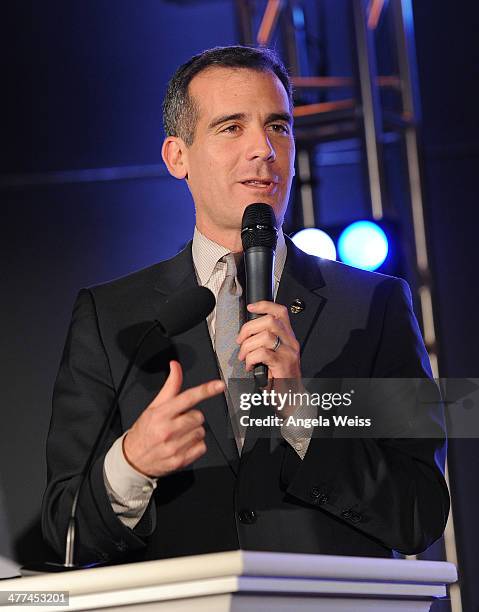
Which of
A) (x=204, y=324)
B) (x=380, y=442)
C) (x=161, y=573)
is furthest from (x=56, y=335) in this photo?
(x=161, y=573)

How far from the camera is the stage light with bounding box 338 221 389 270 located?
133 inches

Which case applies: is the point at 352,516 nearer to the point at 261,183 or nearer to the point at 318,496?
the point at 318,496

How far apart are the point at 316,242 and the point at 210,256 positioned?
144cm

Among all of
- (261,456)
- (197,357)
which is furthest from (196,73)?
(261,456)

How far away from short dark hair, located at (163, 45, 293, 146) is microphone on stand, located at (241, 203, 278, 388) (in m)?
0.46

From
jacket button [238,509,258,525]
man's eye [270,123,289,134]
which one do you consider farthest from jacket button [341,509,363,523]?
man's eye [270,123,289,134]

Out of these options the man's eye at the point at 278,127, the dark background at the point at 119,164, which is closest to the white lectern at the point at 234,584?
the man's eye at the point at 278,127

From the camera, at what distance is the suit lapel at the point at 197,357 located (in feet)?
5.85

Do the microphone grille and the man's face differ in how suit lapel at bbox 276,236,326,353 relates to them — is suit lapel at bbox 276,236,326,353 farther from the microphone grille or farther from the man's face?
the microphone grille

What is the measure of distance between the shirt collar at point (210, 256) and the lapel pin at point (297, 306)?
0.07 meters

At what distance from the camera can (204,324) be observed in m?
1.92

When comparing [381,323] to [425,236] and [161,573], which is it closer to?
[161,573]

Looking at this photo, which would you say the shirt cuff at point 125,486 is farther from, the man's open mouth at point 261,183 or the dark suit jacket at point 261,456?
the man's open mouth at point 261,183

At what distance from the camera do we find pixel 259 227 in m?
1.70
